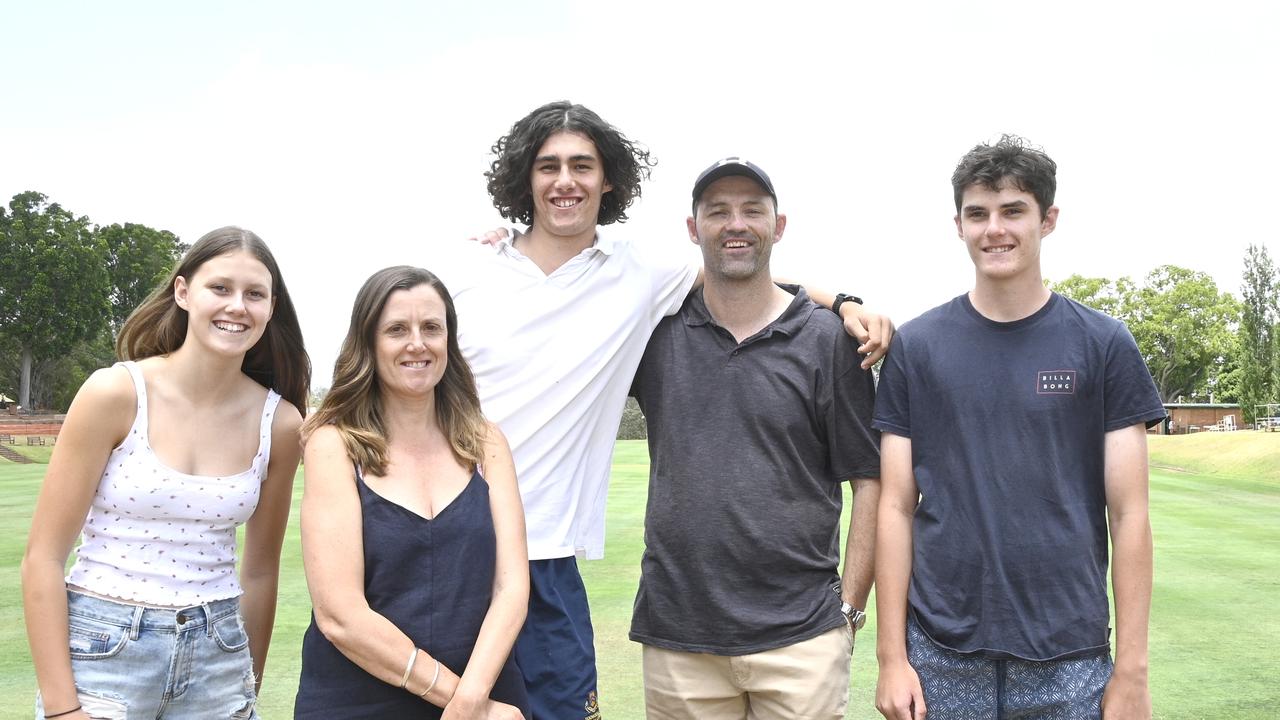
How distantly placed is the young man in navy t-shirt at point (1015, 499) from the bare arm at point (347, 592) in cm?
153

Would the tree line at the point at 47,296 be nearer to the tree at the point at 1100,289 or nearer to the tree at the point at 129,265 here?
the tree at the point at 129,265

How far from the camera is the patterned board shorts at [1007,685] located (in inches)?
129

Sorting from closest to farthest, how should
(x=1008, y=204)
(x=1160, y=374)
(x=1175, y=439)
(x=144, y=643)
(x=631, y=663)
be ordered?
1. (x=144, y=643)
2. (x=1008, y=204)
3. (x=631, y=663)
4. (x=1175, y=439)
5. (x=1160, y=374)

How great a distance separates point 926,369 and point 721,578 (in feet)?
3.40

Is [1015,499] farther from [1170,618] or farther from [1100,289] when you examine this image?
[1100,289]

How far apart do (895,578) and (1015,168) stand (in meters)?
1.43

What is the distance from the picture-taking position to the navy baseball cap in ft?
13.0

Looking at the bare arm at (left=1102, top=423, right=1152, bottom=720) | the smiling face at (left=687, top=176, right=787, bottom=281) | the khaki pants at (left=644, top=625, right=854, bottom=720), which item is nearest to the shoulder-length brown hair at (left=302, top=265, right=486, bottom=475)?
the smiling face at (left=687, top=176, right=787, bottom=281)

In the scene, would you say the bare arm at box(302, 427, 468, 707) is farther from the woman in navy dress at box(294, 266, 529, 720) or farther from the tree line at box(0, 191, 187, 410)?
the tree line at box(0, 191, 187, 410)

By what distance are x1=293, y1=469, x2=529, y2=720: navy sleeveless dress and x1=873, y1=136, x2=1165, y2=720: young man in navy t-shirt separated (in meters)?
1.39

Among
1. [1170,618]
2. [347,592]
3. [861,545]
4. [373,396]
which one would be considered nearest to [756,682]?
[861,545]

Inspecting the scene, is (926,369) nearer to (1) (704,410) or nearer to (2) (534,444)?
(1) (704,410)

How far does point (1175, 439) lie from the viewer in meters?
37.4

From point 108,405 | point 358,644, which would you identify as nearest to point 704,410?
point 358,644
